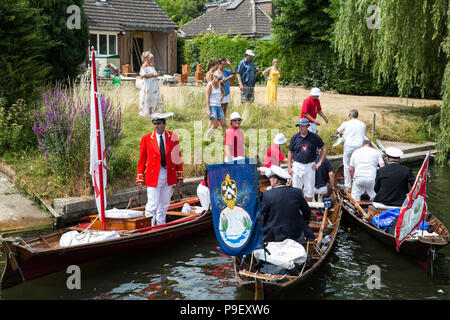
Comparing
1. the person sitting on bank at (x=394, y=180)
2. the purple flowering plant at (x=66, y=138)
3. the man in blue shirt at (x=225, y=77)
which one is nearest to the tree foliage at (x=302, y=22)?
the man in blue shirt at (x=225, y=77)

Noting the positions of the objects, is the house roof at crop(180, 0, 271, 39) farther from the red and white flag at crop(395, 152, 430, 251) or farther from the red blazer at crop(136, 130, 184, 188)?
the red and white flag at crop(395, 152, 430, 251)

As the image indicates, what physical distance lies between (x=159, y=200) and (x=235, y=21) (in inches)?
1303

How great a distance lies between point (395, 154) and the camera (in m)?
9.15

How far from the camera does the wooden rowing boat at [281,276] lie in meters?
6.39

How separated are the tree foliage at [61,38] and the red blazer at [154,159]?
6248mm

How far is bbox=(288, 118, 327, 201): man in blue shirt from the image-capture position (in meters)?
9.76

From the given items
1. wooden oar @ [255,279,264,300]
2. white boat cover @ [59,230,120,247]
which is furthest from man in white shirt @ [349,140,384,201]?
white boat cover @ [59,230,120,247]

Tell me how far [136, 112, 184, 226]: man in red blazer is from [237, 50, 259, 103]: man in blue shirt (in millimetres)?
7945

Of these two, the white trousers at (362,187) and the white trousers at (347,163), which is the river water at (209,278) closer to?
the white trousers at (362,187)

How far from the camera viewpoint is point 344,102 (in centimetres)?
2231

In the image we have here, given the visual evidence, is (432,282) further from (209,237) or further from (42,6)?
(42,6)

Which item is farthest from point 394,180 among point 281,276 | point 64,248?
point 64,248
